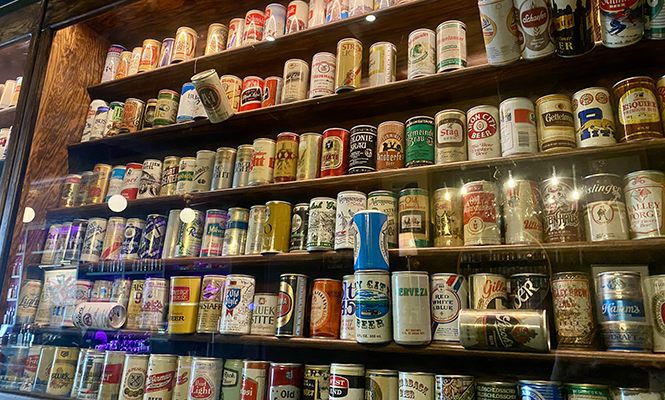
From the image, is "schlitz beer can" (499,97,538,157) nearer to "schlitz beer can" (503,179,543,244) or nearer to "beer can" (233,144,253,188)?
"schlitz beer can" (503,179,543,244)

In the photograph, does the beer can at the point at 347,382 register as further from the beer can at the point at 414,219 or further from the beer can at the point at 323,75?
the beer can at the point at 323,75

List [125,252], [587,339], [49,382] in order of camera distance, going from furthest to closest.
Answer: [125,252] < [49,382] < [587,339]

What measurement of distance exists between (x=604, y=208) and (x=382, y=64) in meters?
0.82

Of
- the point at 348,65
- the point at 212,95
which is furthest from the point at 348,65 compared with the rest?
the point at 212,95

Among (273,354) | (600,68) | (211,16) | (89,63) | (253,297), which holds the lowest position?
(273,354)

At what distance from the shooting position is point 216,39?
6.42 feet

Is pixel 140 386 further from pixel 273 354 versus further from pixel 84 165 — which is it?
pixel 84 165

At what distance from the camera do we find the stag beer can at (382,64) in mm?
1555

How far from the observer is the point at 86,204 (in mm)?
1914

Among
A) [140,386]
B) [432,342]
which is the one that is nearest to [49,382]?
[140,386]

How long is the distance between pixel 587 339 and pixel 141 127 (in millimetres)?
1826

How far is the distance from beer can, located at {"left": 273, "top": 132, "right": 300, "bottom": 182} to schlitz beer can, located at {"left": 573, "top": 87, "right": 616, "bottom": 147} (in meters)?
0.88

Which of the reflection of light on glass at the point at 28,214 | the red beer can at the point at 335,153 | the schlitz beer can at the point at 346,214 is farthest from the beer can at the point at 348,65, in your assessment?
the reflection of light on glass at the point at 28,214

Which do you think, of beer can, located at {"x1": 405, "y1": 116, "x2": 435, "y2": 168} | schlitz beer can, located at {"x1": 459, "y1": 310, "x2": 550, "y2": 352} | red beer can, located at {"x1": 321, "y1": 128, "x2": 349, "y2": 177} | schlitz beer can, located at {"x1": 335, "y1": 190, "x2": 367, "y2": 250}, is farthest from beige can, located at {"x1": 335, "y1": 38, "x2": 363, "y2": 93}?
schlitz beer can, located at {"x1": 459, "y1": 310, "x2": 550, "y2": 352}
